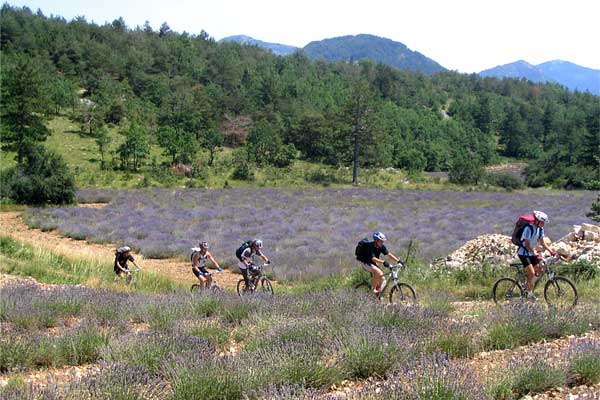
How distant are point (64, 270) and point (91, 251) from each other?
12.4 feet

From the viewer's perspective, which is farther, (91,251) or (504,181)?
(504,181)

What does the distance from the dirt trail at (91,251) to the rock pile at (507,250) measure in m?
6.19

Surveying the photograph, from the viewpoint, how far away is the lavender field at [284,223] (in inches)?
666

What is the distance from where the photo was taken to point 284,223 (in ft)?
75.4

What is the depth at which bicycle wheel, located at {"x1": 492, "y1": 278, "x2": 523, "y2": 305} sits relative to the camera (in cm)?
853

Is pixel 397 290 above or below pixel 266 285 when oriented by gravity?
above

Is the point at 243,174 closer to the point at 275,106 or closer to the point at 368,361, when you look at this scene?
the point at 275,106

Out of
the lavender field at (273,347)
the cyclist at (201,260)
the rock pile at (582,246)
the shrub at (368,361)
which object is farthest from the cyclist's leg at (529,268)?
the cyclist at (201,260)

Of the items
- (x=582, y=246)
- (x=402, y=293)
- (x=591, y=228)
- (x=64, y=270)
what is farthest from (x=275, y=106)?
(x=402, y=293)

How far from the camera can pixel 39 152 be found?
28.6 metres

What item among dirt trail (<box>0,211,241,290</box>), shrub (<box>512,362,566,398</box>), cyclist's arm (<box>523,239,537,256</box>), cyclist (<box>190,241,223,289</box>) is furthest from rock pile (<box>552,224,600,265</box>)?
dirt trail (<box>0,211,241,290</box>)

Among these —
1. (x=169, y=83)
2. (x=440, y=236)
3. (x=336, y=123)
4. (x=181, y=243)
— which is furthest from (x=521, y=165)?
(x=181, y=243)

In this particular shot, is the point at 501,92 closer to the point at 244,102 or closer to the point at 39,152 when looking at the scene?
the point at 244,102

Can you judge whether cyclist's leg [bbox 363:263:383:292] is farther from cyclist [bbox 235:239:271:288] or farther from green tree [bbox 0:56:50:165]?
green tree [bbox 0:56:50:165]
